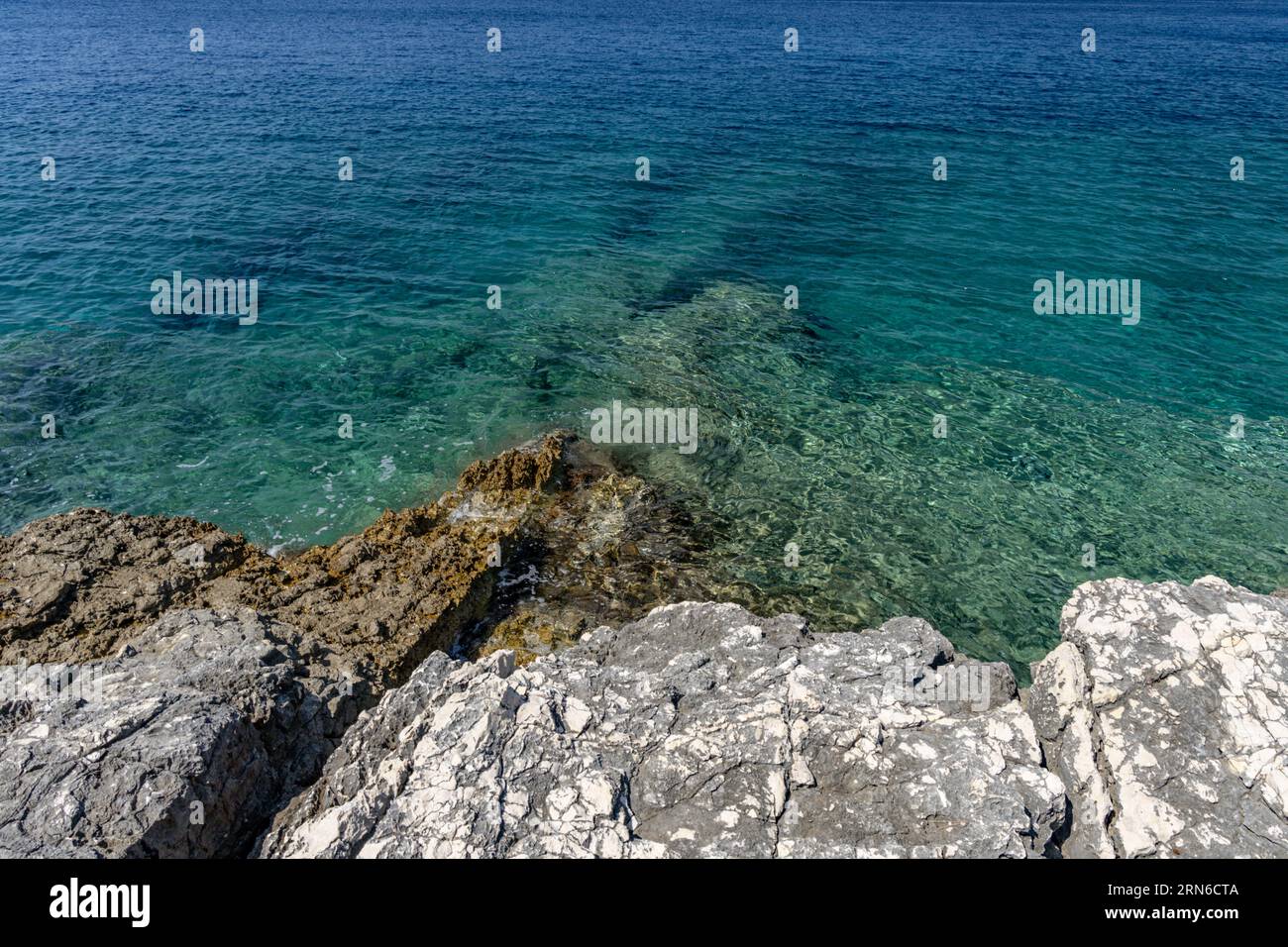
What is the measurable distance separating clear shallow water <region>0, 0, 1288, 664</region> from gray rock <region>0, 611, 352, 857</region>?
7.35 m

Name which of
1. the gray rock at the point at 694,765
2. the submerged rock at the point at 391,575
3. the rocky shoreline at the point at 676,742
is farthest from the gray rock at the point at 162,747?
the submerged rock at the point at 391,575

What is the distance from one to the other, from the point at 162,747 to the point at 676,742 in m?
5.14

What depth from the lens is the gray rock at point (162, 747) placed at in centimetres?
696

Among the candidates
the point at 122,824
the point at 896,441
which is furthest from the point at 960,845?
the point at 896,441

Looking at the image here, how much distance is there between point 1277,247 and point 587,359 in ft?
90.3

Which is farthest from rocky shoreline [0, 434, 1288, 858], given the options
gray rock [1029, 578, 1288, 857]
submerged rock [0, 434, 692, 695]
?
submerged rock [0, 434, 692, 695]

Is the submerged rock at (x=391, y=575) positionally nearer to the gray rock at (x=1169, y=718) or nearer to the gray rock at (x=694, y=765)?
the gray rock at (x=694, y=765)

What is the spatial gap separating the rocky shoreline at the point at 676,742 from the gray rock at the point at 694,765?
0.03 metres

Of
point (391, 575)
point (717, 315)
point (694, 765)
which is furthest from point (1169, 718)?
point (717, 315)

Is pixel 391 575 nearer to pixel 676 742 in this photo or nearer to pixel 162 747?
pixel 162 747

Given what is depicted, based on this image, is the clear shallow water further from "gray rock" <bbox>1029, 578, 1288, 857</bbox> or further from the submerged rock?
"gray rock" <bbox>1029, 578, 1288, 857</bbox>

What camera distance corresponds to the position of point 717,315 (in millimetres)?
25594

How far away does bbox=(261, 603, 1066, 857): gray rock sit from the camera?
7105 millimetres

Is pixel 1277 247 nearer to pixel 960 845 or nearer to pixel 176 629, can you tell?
pixel 960 845
